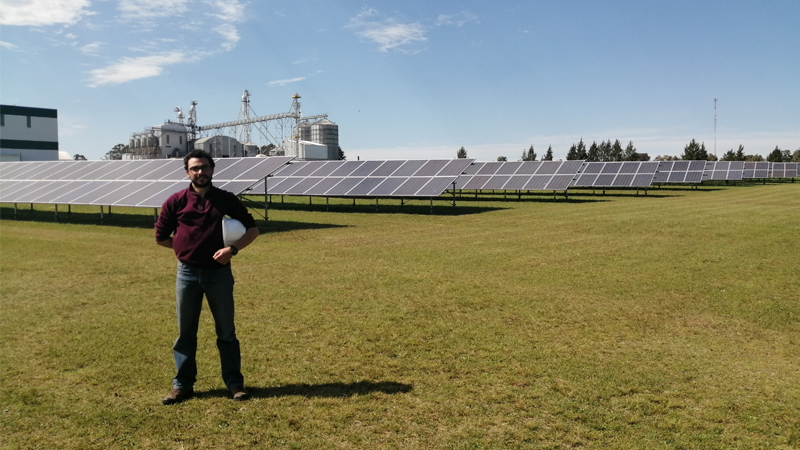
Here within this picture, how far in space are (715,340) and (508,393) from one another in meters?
3.60

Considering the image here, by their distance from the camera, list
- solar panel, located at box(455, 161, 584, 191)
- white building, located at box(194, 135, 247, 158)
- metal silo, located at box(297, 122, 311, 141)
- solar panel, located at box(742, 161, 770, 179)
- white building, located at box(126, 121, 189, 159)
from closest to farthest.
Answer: solar panel, located at box(455, 161, 584, 191) < solar panel, located at box(742, 161, 770, 179) < white building, located at box(126, 121, 189, 159) < white building, located at box(194, 135, 247, 158) < metal silo, located at box(297, 122, 311, 141)

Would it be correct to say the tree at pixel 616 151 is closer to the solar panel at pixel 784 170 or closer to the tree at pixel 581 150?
the tree at pixel 581 150

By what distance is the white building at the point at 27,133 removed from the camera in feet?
189

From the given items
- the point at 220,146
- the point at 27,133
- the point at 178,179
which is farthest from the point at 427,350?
the point at 220,146

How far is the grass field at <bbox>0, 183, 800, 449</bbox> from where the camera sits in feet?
17.0

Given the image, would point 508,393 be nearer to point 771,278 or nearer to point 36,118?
point 771,278

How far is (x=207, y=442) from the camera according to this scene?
496 cm

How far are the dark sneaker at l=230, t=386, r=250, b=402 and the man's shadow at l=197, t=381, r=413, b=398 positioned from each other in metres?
0.10

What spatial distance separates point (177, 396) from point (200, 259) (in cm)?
145

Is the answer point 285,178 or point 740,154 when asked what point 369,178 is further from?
point 740,154

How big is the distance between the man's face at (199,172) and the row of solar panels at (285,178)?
53.0 feet

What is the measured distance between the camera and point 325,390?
6.09 m

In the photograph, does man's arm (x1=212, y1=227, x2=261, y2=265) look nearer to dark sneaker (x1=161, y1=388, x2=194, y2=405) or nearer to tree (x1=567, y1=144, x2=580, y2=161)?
dark sneaker (x1=161, y1=388, x2=194, y2=405)

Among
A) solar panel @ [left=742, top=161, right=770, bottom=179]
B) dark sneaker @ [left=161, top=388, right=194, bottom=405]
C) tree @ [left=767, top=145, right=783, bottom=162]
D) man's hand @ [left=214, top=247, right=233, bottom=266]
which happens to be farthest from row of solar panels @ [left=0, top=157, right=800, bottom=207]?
tree @ [left=767, top=145, right=783, bottom=162]
